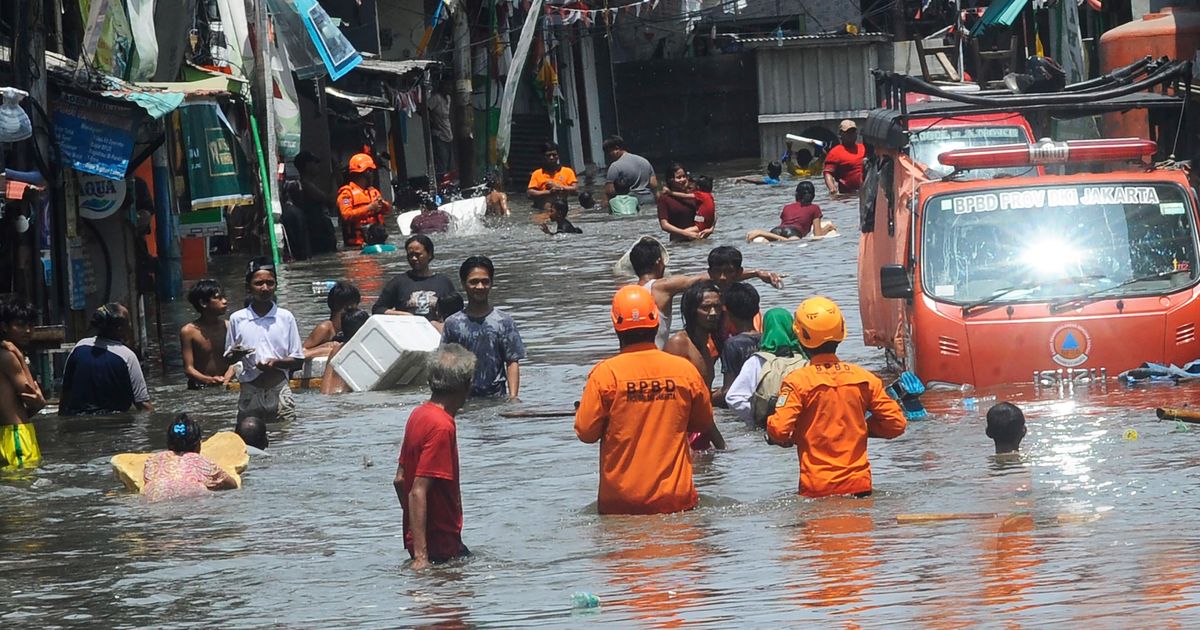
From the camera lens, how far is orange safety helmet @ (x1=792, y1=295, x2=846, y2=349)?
28.3 ft

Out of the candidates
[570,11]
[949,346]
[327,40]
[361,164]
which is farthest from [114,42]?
[570,11]

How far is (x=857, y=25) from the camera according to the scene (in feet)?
149

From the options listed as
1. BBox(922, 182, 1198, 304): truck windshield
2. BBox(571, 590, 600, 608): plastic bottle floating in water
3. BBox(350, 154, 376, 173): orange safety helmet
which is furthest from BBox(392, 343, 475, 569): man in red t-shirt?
BBox(350, 154, 376, 173): orange safety helmet

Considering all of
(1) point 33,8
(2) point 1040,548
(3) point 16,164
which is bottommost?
(2) point 1040,548

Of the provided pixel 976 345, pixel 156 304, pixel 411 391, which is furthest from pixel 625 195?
pixel 976 345

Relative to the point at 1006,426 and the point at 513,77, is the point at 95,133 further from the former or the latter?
the point at 513,77

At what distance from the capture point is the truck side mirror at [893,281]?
1216 centimetres

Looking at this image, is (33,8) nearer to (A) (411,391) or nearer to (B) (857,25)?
(A) (411,391)

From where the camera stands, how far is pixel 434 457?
7.77m

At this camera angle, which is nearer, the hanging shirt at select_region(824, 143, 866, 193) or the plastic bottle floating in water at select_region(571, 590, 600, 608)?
the plastic bottle floating in water at select_region(571, 590, 600, 608)

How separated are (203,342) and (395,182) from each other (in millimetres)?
20453

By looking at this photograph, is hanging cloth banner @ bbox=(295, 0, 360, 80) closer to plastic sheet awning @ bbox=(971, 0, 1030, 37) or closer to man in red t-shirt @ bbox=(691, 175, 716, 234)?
man in red t-shirt @ bbox=(691, 175, 716, 234)

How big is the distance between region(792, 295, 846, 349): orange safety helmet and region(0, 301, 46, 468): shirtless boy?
5.55 meters

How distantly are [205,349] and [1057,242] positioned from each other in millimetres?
6525
